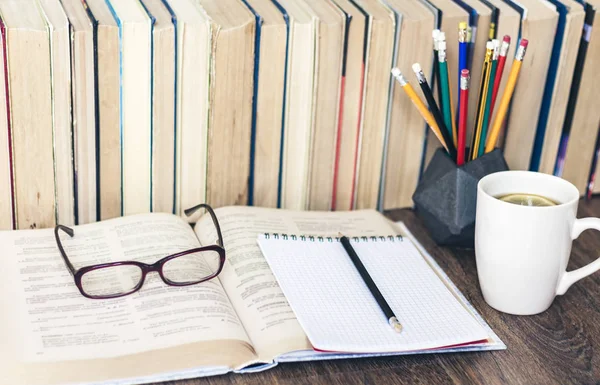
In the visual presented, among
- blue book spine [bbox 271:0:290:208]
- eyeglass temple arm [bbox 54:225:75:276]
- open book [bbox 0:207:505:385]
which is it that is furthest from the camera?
blue book spine [bbox 271:0:290:208]

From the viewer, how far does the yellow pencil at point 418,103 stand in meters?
0.96

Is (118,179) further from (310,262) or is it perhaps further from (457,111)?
(457,111)

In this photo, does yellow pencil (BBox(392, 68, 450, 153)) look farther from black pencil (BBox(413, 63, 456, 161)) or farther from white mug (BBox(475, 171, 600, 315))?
white mug (BBox(475, 171, 600, 315))

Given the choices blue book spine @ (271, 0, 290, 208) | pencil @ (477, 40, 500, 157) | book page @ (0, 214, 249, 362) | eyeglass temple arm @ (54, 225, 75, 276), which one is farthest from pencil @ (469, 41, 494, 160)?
eyeglass temple arm @ (54, 225, 75, 276)

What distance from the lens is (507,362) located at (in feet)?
2.73

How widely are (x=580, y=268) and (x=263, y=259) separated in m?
0.35

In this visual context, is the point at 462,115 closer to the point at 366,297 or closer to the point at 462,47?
the point at 462,47

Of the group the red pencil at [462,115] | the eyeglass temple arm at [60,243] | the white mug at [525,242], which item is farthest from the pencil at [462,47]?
the eyeglass temple arm at [60,243]

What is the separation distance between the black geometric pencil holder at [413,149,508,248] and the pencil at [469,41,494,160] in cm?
3

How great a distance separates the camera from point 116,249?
36.9 inches

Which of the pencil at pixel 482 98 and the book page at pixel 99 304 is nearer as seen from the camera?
the book page at pixel 99 304

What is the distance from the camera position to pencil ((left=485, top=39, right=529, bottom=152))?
0.95 meters

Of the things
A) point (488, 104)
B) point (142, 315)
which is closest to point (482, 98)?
point (488, 104)

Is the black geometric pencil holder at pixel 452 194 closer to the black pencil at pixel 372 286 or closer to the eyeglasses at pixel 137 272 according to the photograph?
the black pencil at pixel 372 286
